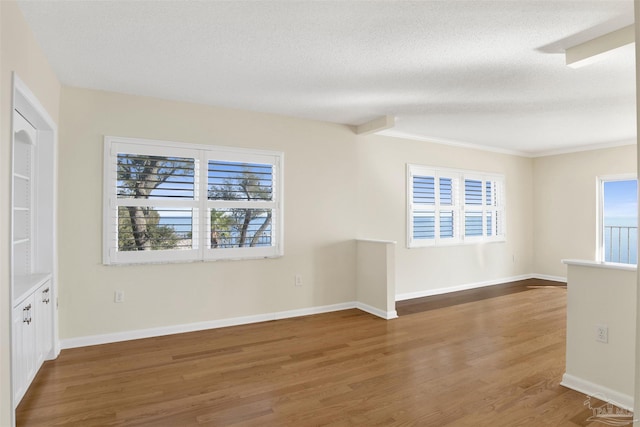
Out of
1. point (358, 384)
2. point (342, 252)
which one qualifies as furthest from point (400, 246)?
point (358, 384)

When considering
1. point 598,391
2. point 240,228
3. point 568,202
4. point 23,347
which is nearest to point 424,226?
Answer: point 240,228

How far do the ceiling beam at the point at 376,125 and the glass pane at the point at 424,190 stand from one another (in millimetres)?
1281

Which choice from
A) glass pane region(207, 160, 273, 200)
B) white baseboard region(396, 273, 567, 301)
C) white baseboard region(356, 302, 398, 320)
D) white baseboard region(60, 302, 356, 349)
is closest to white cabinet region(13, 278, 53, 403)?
white baseboard region(60, 302, 356, 349)

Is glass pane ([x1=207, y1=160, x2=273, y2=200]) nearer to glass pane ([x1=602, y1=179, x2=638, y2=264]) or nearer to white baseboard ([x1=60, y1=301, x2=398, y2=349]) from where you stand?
white baseboard ([x1=60, y1=301, x2=398, y2=349])

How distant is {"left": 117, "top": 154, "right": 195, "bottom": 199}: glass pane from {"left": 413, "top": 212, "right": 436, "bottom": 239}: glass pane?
11.3ft

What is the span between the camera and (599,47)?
255 centimetres

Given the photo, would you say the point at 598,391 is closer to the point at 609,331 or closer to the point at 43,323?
the point at 609,331

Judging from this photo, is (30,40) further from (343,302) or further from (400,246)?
(400,246)

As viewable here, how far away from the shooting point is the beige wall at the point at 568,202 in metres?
6.29

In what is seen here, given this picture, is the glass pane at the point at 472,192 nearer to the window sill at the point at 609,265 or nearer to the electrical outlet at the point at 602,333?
the window sill at the point at 609,265

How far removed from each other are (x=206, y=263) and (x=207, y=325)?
70 centimetres

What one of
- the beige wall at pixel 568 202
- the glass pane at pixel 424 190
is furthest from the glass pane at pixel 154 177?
the beige wall at pixel 568 202

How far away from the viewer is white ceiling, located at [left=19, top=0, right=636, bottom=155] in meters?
2.23

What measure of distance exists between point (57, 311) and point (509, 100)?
5096mm
